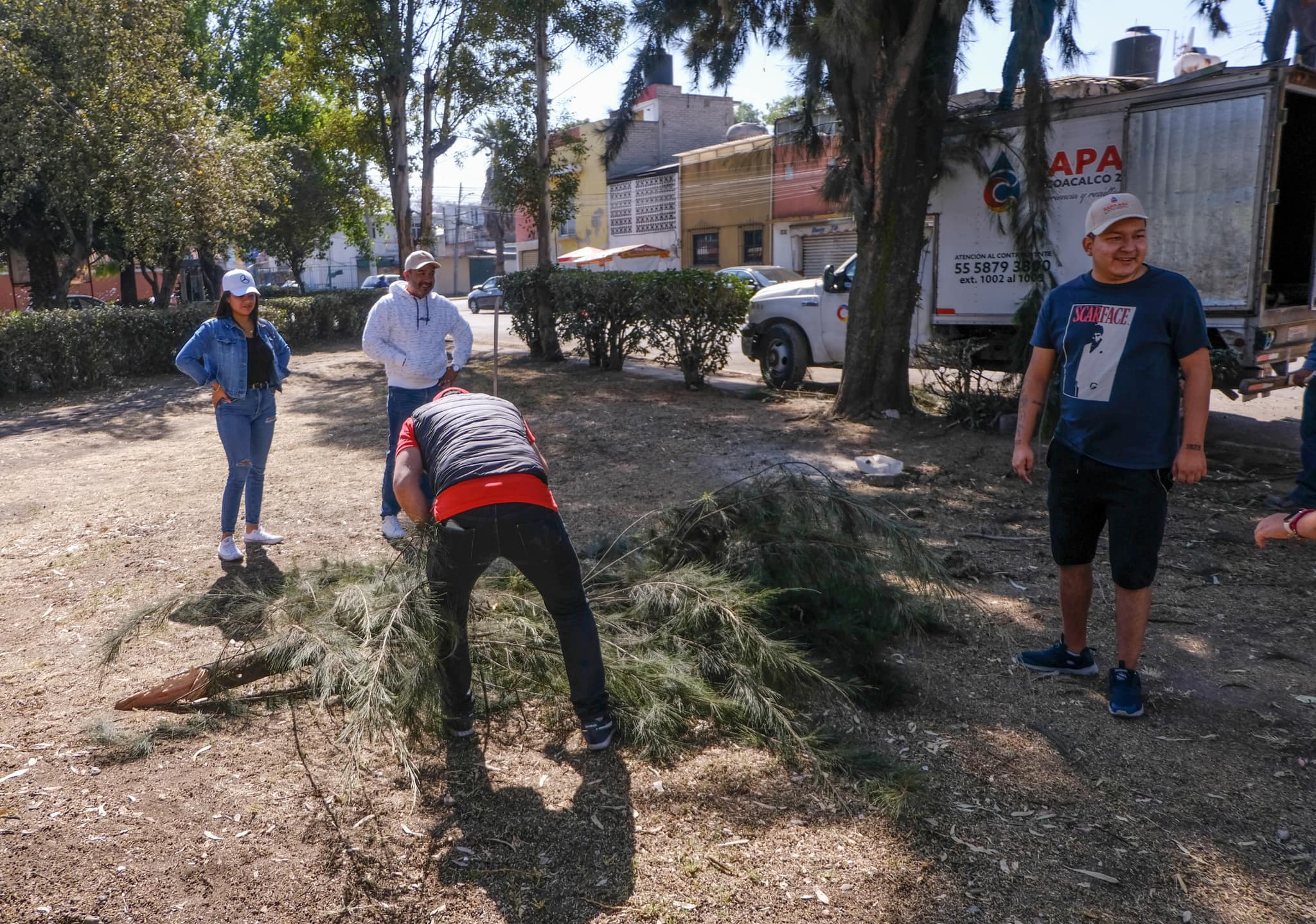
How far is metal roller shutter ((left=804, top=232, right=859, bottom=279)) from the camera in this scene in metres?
30.8

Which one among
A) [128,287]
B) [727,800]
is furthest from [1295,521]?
[128,287]

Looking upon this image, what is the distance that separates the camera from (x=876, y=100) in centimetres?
966

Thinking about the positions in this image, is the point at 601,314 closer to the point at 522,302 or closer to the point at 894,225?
the point at 522,302

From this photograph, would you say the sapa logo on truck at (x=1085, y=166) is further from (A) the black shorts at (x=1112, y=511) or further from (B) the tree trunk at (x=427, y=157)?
(B) the tree trunk at (x=427, y=157)

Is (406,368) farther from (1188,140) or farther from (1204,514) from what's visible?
(1188,140)

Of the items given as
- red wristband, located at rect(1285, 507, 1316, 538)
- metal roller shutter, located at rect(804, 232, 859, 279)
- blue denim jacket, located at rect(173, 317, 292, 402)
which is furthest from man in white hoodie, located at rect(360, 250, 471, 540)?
metal roller shutter, located at rect(804, 232, 859, 279)

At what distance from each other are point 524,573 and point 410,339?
2798 mm

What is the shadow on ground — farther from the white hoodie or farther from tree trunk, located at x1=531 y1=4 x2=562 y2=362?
tree trunk, located at x1=531 y1=4 x2=562 y2=362

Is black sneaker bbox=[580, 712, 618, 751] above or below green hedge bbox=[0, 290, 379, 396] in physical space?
below

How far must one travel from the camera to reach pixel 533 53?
634 inches

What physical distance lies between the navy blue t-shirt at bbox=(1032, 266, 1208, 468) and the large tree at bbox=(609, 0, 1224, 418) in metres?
5.96

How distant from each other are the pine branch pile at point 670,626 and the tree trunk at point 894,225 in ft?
17.9

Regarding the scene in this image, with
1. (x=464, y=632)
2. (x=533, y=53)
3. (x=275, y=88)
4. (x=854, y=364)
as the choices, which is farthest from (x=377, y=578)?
(x=275, y=88)

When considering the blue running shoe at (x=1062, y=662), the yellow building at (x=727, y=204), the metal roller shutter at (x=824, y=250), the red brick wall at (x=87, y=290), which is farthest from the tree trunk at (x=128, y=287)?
the blue running shoe at (x=1062, y=662)
